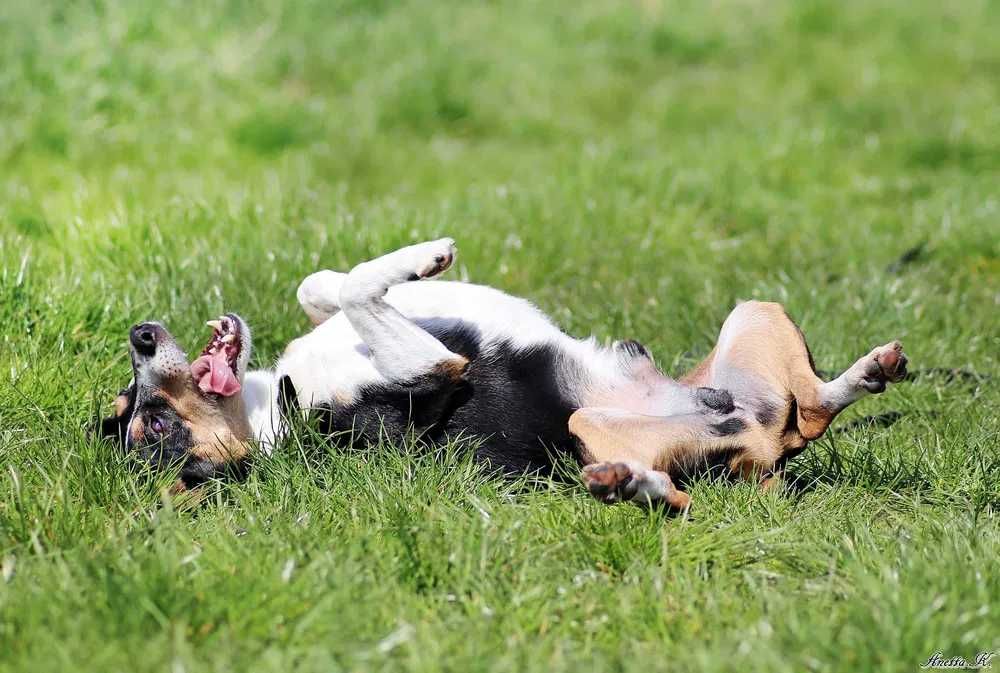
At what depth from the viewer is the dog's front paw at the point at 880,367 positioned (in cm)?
356

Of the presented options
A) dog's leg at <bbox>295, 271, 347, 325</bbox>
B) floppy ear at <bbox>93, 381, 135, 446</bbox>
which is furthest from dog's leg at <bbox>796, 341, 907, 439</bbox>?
floppy ear at <bbox>93, 381, 135, 446</bbox>

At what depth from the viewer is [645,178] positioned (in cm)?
669

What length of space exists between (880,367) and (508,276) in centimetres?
219

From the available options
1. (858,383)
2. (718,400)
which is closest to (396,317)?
(718,400)

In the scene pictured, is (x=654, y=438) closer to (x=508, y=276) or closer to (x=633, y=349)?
(x=633, y=349)

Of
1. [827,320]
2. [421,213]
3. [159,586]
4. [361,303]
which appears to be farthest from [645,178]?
[159,586]

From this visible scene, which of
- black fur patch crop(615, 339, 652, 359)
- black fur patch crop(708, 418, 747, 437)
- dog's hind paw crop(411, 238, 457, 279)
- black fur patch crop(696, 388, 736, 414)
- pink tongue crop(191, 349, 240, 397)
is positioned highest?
dog's hind paw crop(411, 238, 457, 279)

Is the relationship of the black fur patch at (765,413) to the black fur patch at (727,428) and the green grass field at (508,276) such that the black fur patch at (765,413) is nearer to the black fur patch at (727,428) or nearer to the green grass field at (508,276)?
the black fur patch at (727,428)

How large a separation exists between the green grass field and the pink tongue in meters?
0.37

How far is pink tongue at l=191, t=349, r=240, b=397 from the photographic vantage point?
3748mm

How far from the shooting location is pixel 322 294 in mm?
4117

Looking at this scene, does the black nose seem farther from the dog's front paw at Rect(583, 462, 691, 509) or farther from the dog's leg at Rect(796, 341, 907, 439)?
the dog's leg at Rect(796, 341, 907, 439)

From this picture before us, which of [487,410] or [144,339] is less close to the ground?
[144,339]

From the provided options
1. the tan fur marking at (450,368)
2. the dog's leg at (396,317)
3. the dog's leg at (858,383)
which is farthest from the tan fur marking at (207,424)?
the dog's leg at (858,383)
